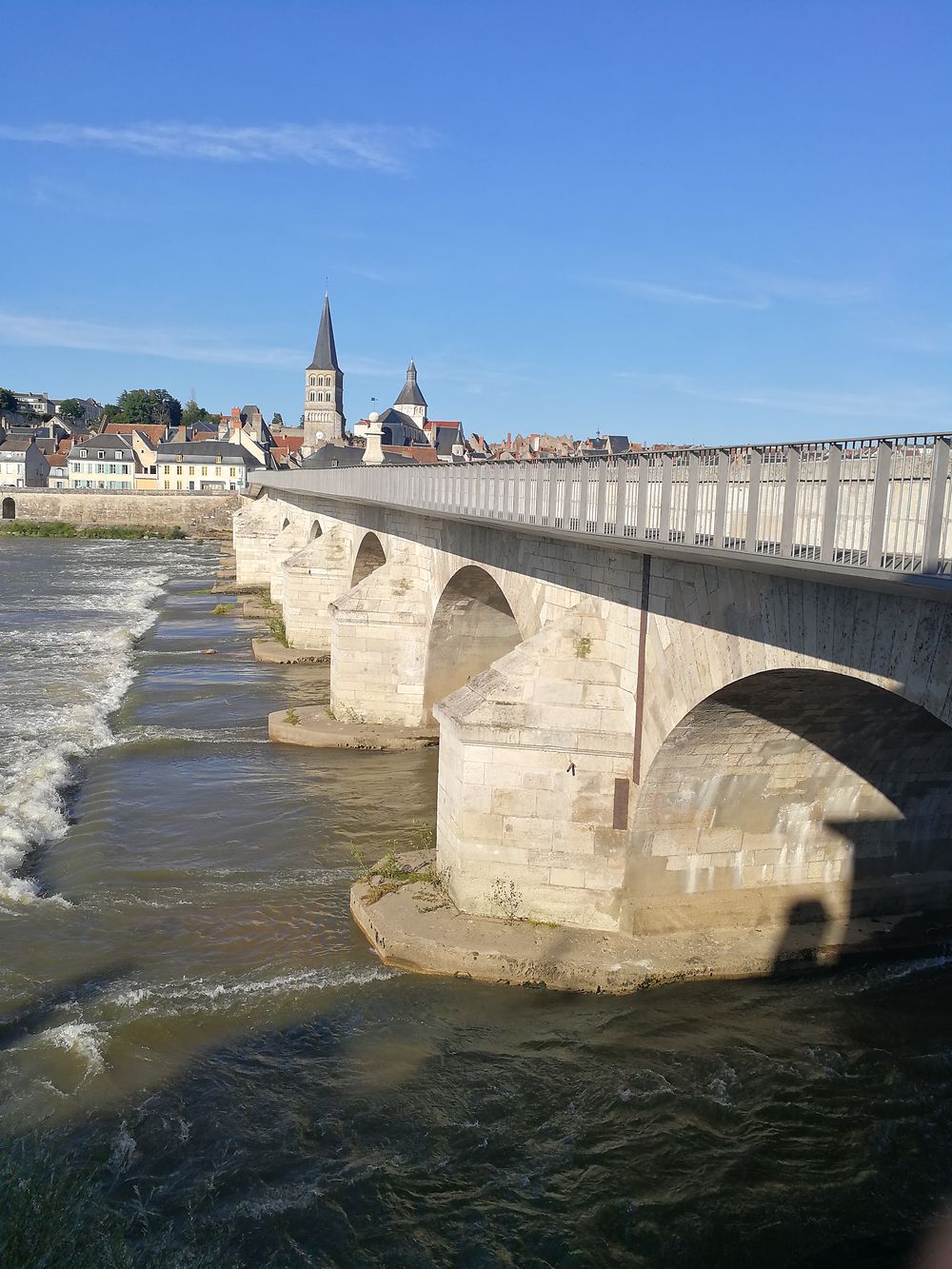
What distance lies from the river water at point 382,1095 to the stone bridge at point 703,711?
3.88ft


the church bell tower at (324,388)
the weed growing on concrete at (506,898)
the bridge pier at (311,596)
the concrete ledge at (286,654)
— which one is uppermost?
the church bell tower at (324,388)

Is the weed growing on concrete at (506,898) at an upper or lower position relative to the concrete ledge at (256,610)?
upper

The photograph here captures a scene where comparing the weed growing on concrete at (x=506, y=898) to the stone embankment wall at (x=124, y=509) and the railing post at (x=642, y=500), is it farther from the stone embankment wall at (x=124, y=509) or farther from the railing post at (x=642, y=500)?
the stone embankment wall at (x=124, y=509)

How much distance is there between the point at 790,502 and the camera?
714 centimetres

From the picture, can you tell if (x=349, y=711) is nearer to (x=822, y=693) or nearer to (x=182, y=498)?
(x=822, y=693)

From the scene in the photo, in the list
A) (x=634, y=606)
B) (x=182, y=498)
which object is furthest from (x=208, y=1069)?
(x=182, y=498)

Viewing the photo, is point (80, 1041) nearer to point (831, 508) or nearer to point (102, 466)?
point (831, 508)

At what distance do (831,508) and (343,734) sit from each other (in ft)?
48.3

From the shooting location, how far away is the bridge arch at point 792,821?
10469 millimetres

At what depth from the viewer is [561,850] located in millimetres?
11352

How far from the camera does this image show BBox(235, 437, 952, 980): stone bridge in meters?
7.16

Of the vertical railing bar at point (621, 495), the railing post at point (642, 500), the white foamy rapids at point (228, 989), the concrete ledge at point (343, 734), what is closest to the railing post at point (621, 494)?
the vertical railing bar at point (621, 495)

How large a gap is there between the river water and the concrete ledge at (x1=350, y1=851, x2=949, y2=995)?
8.7 inches

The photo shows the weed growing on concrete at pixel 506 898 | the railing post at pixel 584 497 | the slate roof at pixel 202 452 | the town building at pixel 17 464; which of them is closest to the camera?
the railing post at pixel 584 497
